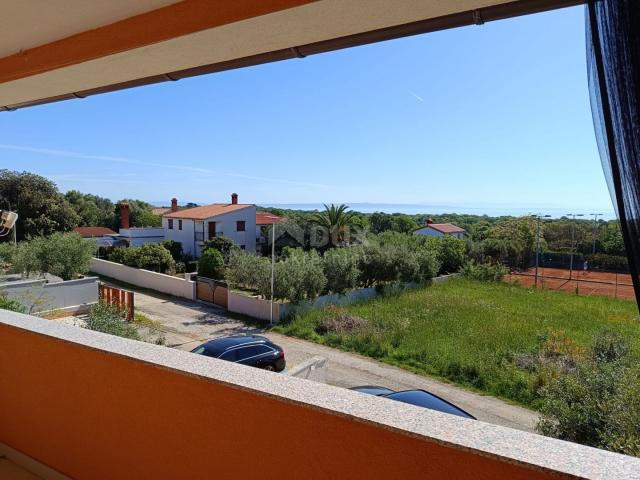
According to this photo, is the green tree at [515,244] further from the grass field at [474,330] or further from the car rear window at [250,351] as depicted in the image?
the car rear window at [250,351]

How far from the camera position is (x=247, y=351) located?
526cm

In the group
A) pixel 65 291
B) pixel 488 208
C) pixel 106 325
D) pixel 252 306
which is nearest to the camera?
pixel 106 325

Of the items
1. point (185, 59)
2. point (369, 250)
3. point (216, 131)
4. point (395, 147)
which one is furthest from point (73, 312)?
point (395, 147)

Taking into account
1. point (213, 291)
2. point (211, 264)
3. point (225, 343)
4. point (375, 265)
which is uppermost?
point (375, 265)

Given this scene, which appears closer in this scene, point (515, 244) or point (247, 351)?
point (247, 351)

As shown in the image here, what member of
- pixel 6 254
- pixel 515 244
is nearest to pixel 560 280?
pixel 515 244

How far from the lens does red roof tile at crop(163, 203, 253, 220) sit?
1891 cm

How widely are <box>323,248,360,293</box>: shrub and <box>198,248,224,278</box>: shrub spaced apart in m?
4.33

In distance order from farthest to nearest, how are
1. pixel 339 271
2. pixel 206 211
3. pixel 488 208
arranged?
1. pixel 206 211
2. pixel 339 271
3. pixel 488 208

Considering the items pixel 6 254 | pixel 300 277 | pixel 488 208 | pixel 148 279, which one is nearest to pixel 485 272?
pixel 488 208

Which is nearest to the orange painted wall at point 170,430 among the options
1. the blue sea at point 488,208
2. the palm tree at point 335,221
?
the blue sea at point 488,208

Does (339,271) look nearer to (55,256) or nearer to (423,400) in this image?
(55,256)

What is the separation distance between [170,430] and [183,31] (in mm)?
1104

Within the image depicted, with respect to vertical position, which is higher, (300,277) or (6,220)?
(6,220)
